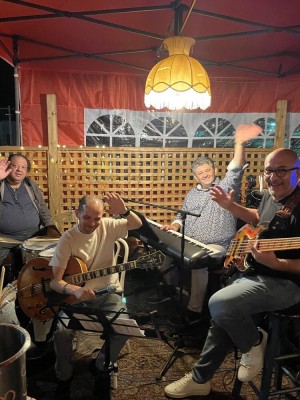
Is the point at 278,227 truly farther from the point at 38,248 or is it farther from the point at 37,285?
the point at 38,248

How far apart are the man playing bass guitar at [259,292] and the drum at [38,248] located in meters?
1.53

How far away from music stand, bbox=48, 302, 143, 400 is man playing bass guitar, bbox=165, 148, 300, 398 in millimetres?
479

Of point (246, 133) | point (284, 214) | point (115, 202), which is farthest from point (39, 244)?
point (246, 133)

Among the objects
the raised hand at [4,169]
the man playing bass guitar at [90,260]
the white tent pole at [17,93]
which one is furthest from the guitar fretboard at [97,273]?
the white tent pole at [17,93]

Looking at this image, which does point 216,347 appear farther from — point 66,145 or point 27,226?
point 66,145

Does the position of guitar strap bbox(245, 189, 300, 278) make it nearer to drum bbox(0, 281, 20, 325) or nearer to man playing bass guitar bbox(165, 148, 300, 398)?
man playing bass guitar bbox(165, 148, 300, 398)

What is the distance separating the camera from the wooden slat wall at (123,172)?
503cm

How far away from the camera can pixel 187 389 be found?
2281mm

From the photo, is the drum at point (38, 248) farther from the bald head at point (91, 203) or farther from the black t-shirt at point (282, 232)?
the black t-shirt at point (282, 232)

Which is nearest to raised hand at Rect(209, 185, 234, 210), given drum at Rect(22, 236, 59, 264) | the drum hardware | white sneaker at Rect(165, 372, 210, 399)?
white sneaker at Rect(165, 372, 210, 399)

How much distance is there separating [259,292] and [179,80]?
160cm

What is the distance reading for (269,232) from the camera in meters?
2.16

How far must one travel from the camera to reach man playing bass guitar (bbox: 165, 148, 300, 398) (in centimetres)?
204

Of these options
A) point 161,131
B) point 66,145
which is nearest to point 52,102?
point 66,145
